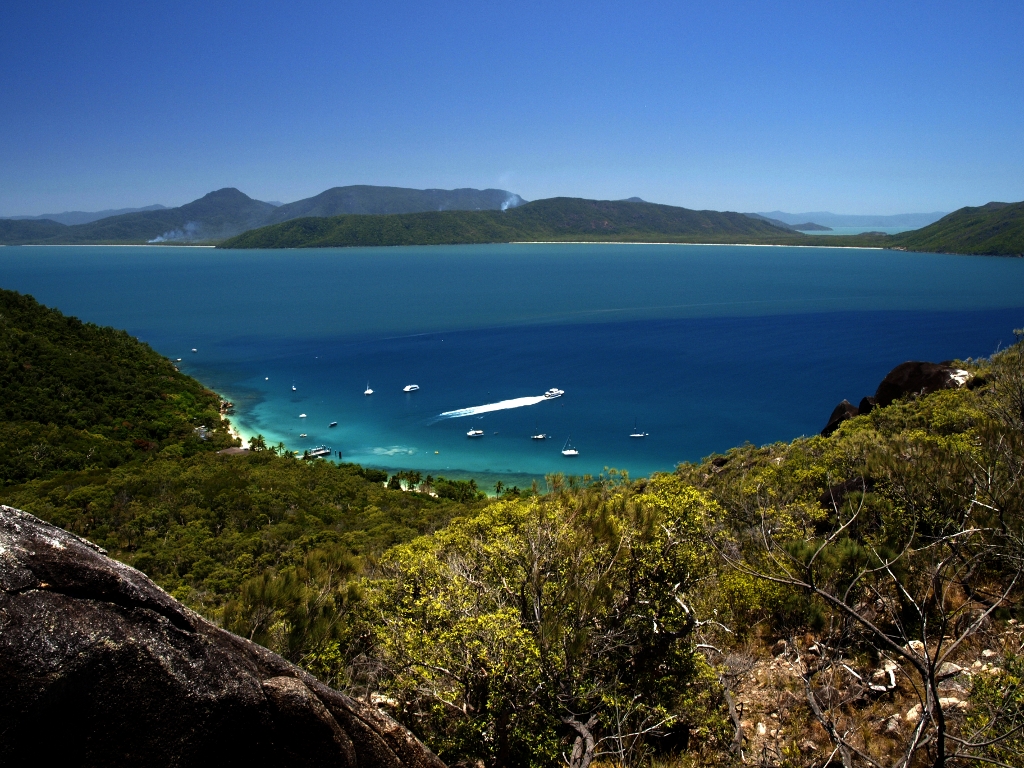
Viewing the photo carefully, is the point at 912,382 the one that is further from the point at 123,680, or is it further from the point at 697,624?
the point at 123,680

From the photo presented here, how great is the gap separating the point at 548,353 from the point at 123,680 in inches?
3197

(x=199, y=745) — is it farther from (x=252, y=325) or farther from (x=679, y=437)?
(x=252, y=325)

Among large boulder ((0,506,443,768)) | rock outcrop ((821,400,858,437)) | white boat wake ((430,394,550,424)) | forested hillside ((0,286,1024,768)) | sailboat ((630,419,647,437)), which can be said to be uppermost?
large boulder ((0,506,443,768))

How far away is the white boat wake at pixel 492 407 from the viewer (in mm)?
59997

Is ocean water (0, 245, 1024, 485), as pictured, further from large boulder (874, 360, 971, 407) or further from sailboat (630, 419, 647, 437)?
large boulder (874, 360, 971, 407)

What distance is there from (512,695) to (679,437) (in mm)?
50250

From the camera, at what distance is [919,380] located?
30.3 m

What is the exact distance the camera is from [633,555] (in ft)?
24.5

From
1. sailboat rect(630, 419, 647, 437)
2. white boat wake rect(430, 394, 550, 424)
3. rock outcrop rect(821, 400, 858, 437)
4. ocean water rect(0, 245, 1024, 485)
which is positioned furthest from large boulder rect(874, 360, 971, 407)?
white boat wake rect(430, 394, 550, 424)

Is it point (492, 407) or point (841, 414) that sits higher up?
point (841, 414)

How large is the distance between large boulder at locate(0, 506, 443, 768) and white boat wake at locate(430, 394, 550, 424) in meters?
55.3

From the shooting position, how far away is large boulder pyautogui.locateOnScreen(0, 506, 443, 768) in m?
2.98

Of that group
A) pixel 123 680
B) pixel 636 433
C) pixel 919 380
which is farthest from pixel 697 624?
pixel 636 433

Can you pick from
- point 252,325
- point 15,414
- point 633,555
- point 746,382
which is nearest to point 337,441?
point 15,414
